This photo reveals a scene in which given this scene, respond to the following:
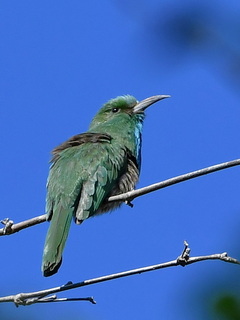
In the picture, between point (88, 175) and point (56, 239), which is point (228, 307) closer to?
point (56, 239)

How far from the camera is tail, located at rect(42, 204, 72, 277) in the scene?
154 inches

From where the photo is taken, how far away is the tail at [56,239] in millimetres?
3914

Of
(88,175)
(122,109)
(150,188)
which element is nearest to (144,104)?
(122,109)

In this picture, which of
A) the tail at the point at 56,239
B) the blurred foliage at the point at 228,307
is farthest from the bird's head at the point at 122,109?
the blurred foliage at the point at 228,307

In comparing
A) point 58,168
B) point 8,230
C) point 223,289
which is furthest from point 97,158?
point 223,289

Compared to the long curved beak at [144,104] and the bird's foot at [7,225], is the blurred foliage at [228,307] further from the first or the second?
the long curved beak at [144,104]

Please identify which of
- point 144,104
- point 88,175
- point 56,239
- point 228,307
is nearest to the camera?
point 228,307

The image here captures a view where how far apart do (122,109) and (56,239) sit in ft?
6.89

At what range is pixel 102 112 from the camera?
604cm

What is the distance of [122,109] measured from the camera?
596 cm

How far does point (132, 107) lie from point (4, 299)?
336 centimetres

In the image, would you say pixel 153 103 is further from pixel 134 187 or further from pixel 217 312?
pixel 217 312

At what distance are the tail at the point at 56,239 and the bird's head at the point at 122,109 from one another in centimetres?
161

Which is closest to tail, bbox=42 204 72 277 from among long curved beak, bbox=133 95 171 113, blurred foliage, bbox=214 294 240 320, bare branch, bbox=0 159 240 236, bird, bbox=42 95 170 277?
bird, bbox=42 95 170 277
